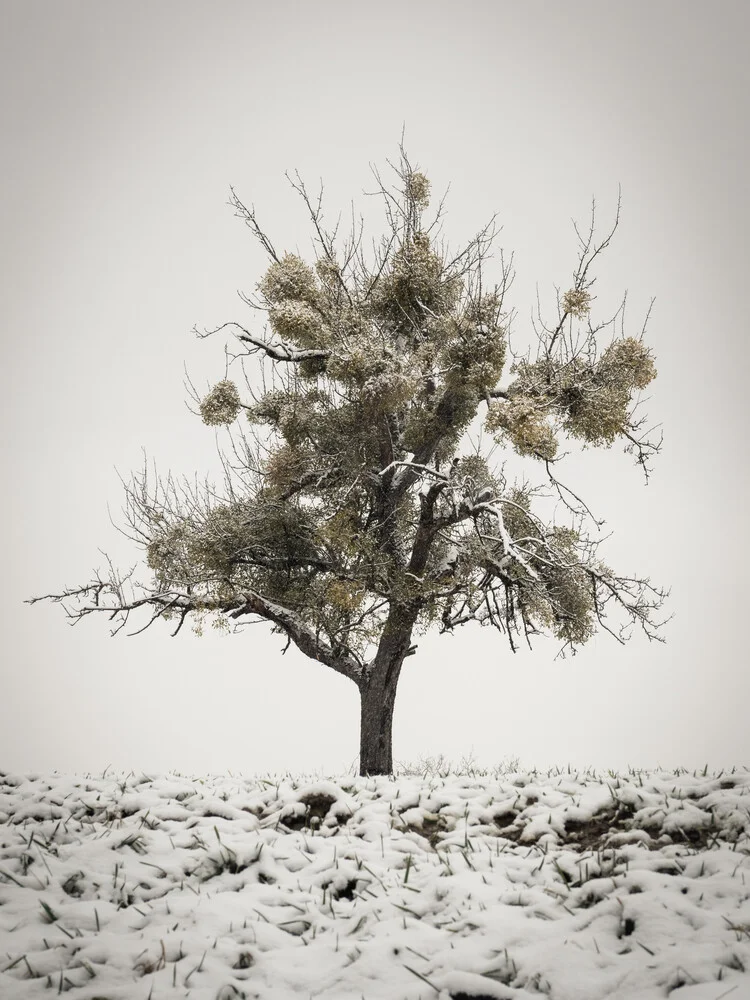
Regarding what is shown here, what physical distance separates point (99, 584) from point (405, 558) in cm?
658

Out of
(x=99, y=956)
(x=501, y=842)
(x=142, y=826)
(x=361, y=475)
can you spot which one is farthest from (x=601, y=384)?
(x=99, y=956)

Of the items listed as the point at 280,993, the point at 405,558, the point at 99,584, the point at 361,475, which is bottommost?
the point at 280,993

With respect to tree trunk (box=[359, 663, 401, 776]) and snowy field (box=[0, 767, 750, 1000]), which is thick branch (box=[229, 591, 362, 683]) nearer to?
tree trunk (box=[359, 663, 401, 776])

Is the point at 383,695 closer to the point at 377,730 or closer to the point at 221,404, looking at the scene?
the point at 377,730

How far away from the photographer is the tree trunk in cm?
1183

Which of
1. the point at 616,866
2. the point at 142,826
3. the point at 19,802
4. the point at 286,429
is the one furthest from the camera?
the point at 286,429

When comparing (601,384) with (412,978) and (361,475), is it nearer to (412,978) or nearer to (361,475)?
(361,475)

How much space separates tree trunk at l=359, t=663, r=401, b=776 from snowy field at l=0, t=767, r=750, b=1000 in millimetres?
6333

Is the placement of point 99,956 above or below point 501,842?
below

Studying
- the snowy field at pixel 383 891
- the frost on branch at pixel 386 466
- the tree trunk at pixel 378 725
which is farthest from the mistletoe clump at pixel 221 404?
the snowy field at pixel 383 891

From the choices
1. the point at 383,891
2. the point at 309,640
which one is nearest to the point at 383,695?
the point at 309,640

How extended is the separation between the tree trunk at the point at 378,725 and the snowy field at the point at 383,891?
6.33 meters

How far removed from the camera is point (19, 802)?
5.60 meters

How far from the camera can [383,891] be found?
3.93 metres
